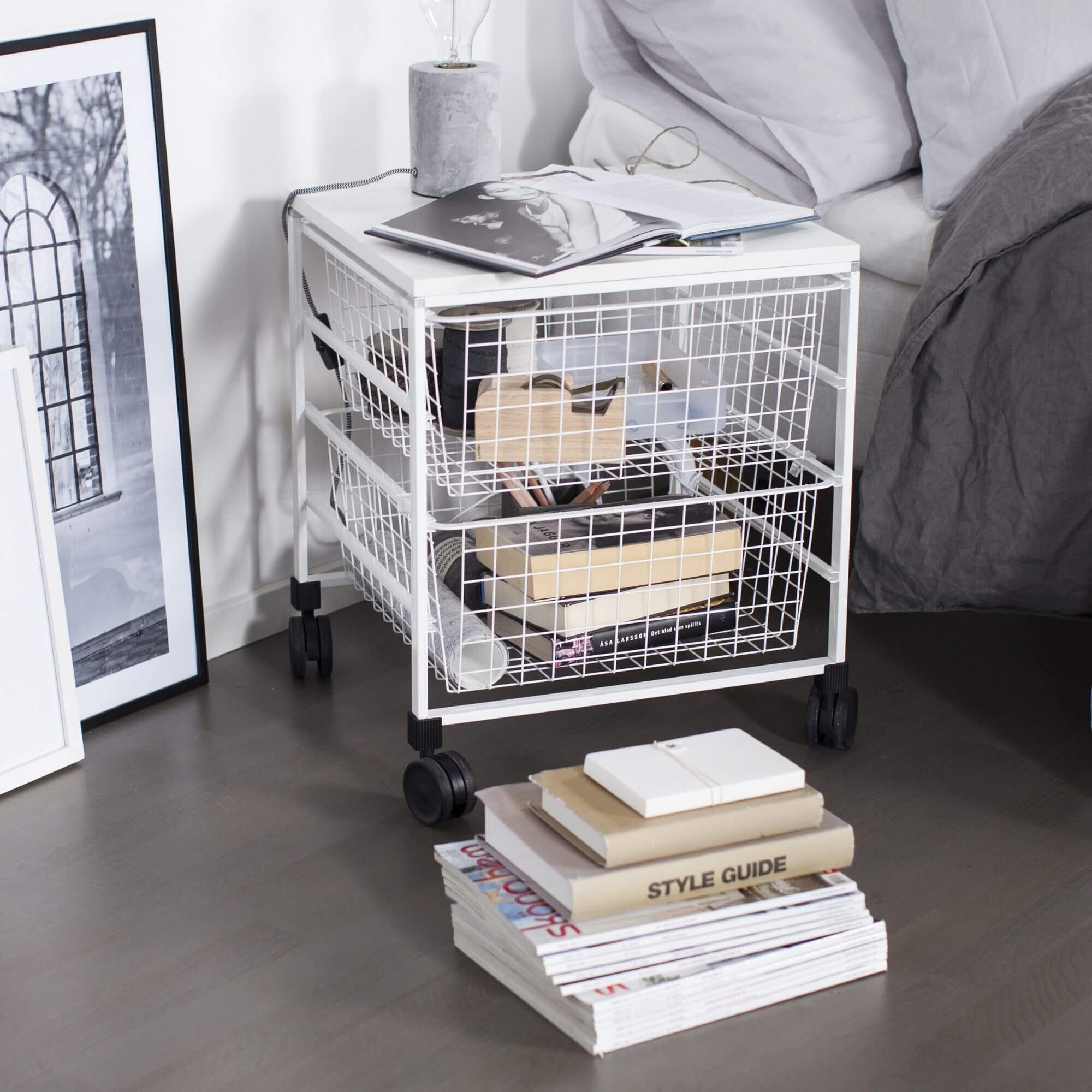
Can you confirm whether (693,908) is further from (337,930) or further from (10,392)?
(10,392)

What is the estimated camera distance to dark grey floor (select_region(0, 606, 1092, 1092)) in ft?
3.63

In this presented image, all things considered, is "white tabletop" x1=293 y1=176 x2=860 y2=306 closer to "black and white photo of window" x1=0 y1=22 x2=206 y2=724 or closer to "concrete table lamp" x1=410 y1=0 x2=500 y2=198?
"concrete table lamp" x1=410 y1=0 x2=500 y2=198

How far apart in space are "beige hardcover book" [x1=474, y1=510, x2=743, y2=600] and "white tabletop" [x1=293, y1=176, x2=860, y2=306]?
0.27 m

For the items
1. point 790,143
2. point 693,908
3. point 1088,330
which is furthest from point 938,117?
point 693,908

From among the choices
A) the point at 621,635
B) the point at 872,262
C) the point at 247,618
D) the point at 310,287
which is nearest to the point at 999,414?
the point at 872,262

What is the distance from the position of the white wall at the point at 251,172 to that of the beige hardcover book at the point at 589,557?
36 cm

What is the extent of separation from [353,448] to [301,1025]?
2.12 ft

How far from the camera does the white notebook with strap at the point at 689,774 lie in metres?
1.18

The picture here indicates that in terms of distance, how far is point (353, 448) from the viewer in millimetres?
1563

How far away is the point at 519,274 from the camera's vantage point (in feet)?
4.11

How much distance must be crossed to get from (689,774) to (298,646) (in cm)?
64

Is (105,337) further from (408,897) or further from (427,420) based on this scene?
(408,897)

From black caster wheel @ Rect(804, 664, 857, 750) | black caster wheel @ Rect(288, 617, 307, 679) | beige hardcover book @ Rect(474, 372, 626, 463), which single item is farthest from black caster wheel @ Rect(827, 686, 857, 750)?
black caster wheel @ Rect(288, 617, 307, 679)

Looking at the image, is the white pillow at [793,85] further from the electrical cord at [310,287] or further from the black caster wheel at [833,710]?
the black caster wheel at [833,710]
